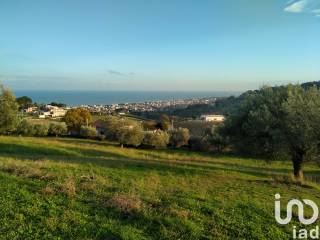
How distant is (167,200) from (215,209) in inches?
68.9

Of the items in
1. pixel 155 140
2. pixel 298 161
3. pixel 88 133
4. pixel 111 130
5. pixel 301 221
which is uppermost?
pixel 301 221

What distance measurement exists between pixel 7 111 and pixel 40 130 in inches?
827

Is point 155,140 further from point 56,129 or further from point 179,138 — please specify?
point 56,129

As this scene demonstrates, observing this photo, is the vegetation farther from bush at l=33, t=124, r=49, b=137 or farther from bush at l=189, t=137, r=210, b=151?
bush at l=33, t=124, r=49, b=137

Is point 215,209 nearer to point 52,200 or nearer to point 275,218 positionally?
point 275,218

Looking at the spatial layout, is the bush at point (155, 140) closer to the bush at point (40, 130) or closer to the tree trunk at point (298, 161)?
the bush at point (40, 130)

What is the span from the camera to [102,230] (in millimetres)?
8945

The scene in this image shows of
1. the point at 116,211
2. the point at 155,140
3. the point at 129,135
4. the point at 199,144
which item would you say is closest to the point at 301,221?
the point at 116,211

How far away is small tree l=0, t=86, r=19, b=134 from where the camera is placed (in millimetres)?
43875

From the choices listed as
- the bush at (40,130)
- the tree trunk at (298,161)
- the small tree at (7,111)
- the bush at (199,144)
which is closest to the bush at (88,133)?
the bush at (40,130)

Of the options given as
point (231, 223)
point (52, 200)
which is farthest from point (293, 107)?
point (52, 200)

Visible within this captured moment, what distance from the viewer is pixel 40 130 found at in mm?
64500

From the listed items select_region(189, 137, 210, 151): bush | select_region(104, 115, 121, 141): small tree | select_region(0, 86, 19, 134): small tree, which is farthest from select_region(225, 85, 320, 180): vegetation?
select_region(104, 115, 121, 141): small tree

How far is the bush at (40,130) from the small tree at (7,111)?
59.8 ft
